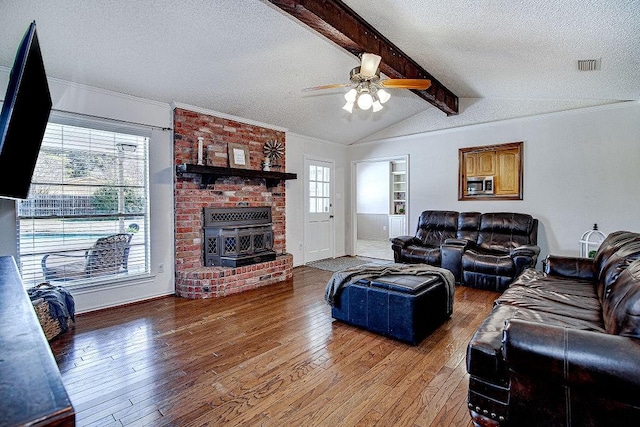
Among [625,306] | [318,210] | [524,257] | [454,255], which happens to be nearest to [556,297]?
[625,306]

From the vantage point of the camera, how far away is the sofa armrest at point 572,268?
117 inches

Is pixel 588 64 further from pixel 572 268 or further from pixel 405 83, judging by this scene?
pixel 572 268

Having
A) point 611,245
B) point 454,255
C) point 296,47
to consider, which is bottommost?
point 454,255

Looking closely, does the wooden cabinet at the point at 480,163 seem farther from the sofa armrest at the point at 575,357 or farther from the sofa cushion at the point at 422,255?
the sofa armrest at the point at 575,357

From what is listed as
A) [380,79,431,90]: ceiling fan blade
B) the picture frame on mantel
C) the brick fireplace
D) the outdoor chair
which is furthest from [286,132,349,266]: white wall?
[380,79,431,90]: ceiling fan blade

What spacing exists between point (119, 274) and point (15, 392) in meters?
3.73

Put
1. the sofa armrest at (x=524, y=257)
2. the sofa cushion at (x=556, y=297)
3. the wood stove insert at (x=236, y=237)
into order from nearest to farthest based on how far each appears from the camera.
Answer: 1. the sofa cushion at (x=556, y=297)
2. the sofa armrest at (x=524, y=257)
3. the wood stove insert at (x=236, y=237)

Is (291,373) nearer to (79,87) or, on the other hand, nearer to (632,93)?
(79,87)

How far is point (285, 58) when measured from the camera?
139 inches

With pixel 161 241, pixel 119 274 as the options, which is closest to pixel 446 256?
pixel 161 241

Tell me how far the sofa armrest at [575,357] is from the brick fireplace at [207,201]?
333cm

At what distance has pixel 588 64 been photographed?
314cm

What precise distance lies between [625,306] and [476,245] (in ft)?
11.3

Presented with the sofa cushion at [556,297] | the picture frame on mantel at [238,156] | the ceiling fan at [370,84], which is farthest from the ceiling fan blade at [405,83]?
the picture frame on mantel at [238,156]
